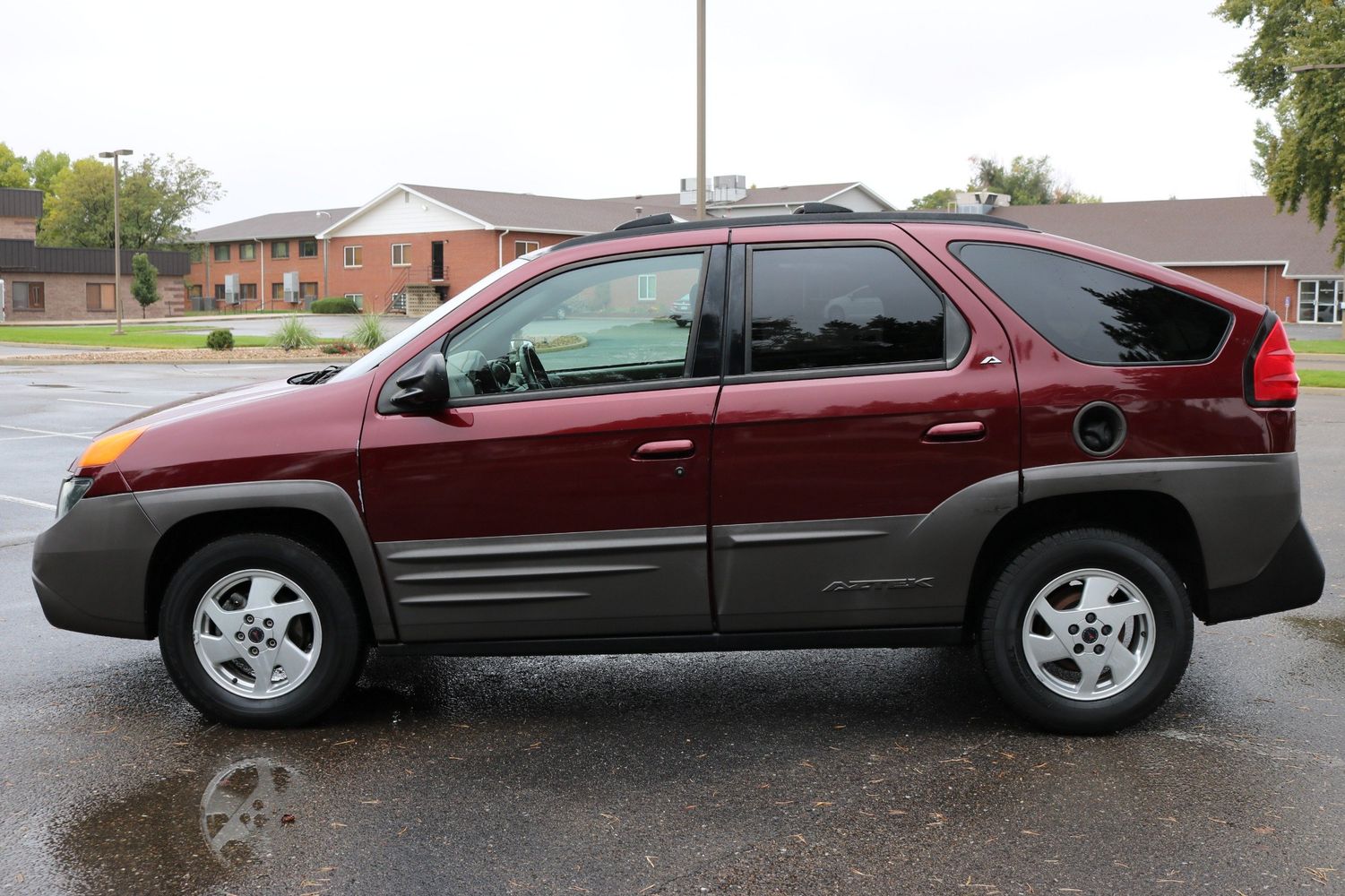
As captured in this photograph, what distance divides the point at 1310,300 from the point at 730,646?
Answer: 64.5 metres

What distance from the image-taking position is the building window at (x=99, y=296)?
71.0m

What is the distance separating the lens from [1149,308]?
487 centimetres

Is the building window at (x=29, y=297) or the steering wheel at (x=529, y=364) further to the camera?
the building window at (x=29, y=297)

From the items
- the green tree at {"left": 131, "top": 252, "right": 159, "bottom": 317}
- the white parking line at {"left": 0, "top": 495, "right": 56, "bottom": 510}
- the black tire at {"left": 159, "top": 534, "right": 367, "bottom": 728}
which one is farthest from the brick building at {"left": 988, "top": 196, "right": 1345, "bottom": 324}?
the black tire at {"left": 159, "top": 534, "right": 367, "bottom": 728}

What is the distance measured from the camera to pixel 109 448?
16.2 ft

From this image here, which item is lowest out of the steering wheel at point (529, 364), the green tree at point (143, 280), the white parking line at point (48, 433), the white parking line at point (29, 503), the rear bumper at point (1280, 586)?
the white parking line at point (29, 503)

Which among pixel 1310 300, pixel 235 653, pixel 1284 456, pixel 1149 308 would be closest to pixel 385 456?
pixel 235 653

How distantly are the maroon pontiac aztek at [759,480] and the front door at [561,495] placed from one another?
0.03 ft

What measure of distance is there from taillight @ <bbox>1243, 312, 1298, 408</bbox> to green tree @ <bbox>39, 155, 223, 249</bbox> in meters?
85.4

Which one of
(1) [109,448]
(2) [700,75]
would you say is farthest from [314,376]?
(2) [700,75]

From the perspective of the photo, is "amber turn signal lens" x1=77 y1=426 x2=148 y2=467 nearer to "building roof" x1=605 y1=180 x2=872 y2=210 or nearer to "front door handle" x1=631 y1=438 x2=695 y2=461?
"front door handle" x1=631 y1=438 x2=695 y2=461

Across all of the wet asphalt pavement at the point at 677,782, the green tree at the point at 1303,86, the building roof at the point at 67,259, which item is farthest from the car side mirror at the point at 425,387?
the building roof at the point at 67,259

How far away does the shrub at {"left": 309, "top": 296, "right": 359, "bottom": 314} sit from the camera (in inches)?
2606

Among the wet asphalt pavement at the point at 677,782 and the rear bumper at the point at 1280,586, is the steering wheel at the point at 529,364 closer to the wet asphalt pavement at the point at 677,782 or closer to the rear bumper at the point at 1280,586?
the wet asphalt pavement at the point at 677,782
